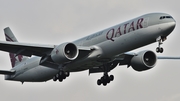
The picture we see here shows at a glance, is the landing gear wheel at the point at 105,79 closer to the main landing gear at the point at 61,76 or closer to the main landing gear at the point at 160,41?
the main landing gear at the point at 61,76

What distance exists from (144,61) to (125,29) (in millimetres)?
6445

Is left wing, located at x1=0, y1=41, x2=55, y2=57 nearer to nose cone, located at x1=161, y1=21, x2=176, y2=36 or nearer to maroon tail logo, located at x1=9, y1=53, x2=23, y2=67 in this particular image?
maroon tail logo, located at x1=9, y1=53, x2=23, y2=67

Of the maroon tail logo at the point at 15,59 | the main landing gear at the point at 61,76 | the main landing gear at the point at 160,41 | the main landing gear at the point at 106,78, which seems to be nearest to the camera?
the main landing gear at the point at 160,41

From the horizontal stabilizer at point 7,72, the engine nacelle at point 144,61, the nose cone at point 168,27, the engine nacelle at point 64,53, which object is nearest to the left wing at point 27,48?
the engine nacelle at point 64,53

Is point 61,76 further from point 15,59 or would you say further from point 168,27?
point 168,27

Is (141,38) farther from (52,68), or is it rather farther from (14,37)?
(14,37)

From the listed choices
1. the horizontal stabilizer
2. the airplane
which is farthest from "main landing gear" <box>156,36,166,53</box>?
the horizontal stabilizer

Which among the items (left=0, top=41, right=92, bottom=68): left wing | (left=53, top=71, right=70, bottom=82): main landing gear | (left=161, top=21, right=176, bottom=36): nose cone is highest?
(left=161, top=21, right=176, bottom=36): nose cone

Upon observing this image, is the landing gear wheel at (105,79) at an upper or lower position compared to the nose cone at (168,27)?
lower

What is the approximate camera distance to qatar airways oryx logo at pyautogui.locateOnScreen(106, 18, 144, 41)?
50281 millimetres

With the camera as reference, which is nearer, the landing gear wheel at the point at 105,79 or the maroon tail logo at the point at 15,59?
the landing gear wheel at the point at 105,79

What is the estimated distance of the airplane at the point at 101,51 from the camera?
163ft

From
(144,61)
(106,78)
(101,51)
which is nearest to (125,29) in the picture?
(101,51)

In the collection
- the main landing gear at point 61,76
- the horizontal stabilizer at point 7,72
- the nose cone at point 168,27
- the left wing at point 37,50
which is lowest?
the main landing gear at point 61,76
